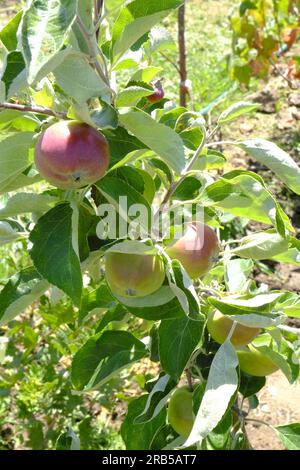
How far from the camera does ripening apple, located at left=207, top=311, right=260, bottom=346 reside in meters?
1.00

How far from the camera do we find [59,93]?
36.3 inches

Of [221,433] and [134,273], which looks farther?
[221,433]

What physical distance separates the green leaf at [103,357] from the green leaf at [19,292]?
0.55ft

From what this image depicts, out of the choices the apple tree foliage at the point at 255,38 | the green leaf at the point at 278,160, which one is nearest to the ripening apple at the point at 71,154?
the green leaf at the point at 278,160

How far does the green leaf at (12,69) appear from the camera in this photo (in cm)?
72

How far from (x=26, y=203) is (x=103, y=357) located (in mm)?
347

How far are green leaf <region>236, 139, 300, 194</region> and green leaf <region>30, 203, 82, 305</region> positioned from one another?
0.28 metres

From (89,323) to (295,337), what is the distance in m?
0.75

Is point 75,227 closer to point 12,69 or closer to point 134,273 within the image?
point 134,273

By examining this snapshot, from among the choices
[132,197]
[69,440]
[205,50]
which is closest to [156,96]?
[132,197]

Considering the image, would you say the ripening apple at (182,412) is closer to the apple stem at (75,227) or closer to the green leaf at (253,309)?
the green leaf at (253,309)

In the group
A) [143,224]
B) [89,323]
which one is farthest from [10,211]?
[89,323]

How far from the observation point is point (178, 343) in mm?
1001

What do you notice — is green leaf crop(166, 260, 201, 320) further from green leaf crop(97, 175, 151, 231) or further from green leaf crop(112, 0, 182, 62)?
green leaf crop(112, 0, 182, 62)
